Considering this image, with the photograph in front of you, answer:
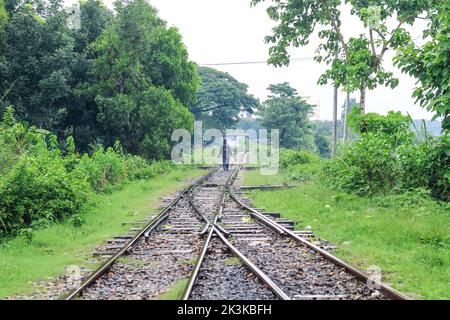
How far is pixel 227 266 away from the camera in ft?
25.7

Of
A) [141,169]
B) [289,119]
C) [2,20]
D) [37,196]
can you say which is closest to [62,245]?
[37,196]

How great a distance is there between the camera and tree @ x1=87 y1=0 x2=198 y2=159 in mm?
27172

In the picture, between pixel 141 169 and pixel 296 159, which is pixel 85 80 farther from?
pixel 296 159

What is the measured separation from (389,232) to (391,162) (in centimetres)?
493

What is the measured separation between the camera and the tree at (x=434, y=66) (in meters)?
10.8

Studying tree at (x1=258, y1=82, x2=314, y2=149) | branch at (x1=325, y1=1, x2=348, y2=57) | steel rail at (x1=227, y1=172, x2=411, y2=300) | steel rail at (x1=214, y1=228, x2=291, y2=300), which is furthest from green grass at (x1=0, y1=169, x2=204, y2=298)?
tree at (x1=258, y1=82, x2=314, y2=149)

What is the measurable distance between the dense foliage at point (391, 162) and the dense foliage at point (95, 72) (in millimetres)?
13667

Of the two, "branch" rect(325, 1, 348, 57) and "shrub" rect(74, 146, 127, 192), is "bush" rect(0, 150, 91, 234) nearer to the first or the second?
"shrub" rect(74, 146, 127, 192)

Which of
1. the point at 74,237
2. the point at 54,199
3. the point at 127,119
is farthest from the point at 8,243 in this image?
the point at 127,119

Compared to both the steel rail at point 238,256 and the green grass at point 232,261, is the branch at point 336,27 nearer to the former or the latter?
the steel rail at point 238,256

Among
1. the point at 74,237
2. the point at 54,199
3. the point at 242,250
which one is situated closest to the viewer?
the point at 242,250
